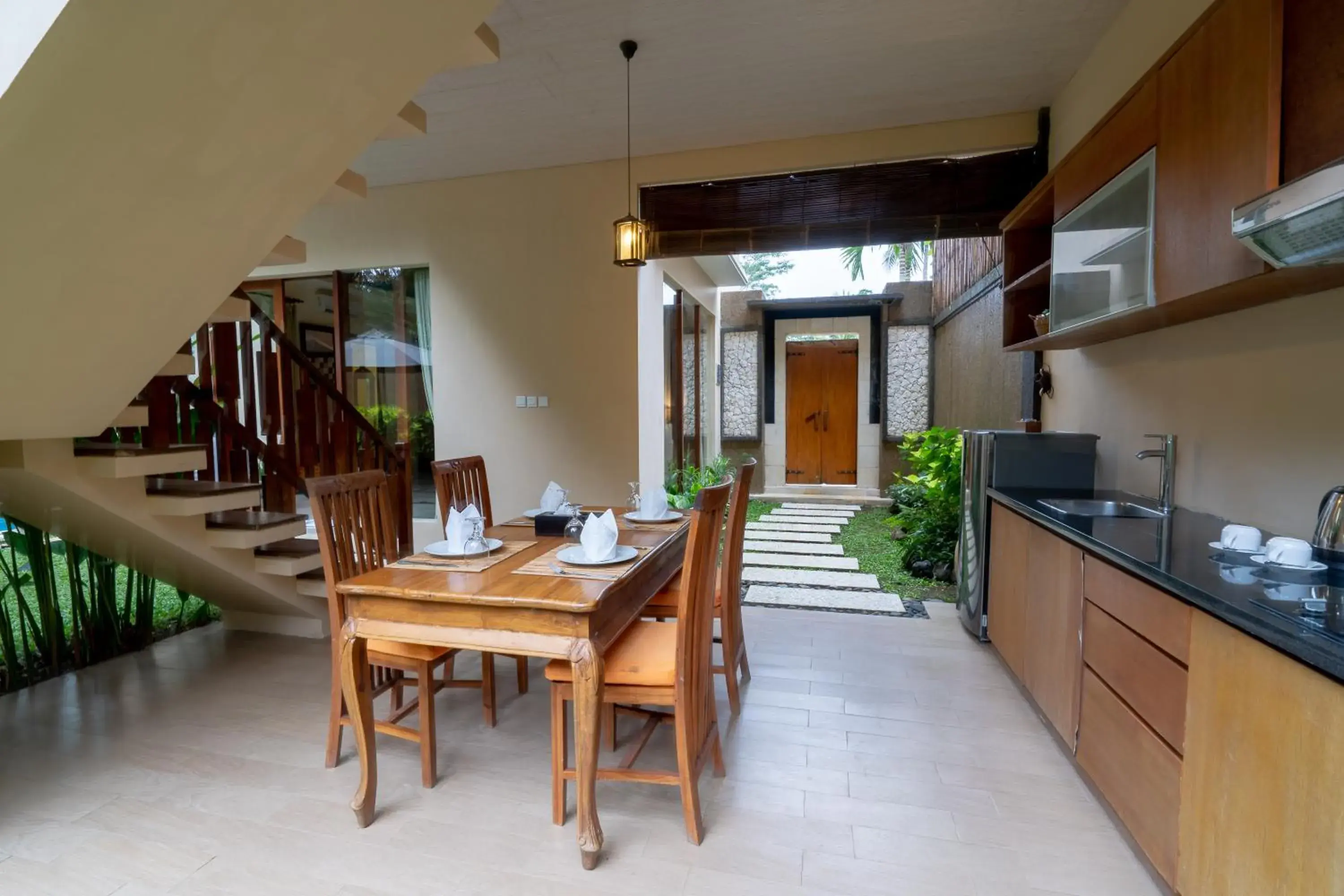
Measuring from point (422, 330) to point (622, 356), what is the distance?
5.72 ft

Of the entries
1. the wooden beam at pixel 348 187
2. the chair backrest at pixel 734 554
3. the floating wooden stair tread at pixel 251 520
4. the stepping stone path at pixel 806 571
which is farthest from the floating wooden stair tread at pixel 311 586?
the stepping stone path at pixel 806 571

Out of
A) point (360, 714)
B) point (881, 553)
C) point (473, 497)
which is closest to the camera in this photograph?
point (360, 714)

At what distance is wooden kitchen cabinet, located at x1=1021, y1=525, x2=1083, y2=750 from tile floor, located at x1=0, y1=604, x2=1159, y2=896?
0.65 feet

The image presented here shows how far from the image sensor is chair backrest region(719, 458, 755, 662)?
239 centimetres

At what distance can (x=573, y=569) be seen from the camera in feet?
6.26

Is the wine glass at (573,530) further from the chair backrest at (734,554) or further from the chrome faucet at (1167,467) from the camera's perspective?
the chrome faucet at (1167,467)

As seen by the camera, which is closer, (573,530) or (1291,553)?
(1291,553)

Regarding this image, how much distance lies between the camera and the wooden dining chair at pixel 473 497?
95.3 inches

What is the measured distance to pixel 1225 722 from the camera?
1.25 m

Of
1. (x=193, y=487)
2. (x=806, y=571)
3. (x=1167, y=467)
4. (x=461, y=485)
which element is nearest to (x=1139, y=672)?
(x=1167, y=467)

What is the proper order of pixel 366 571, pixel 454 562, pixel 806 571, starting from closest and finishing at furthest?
pixel 454 562 → pixel 366 571 → pixel 806 571

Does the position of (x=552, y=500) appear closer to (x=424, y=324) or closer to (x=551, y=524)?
(x=551, y=524)

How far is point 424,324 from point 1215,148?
4695mm

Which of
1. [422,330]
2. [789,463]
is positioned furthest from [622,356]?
[789,463]
